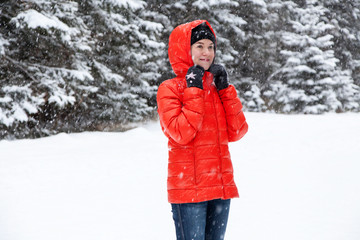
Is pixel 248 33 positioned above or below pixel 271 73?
above

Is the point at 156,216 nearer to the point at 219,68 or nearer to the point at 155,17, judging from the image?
the point at 219,68

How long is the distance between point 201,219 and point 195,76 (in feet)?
3.13

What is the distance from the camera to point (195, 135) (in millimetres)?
2291

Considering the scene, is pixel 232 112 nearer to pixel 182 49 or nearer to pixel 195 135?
pixel 195 135

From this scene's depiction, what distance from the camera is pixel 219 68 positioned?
240cm

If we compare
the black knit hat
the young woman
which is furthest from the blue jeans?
the black knit hat

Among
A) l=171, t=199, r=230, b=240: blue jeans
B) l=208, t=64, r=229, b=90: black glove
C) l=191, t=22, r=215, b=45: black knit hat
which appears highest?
l=191, t=22, r=215, b=45: black knit hat

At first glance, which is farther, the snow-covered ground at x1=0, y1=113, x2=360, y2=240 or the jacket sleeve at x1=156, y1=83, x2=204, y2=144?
the snow-covered ground at x1=0, y1=113, x2=360, y2=240

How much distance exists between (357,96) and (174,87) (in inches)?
913

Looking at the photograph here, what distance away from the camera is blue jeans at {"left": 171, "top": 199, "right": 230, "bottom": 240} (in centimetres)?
226

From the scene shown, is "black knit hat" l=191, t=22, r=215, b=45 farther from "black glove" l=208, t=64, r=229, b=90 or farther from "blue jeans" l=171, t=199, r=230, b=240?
"blue jeans" l=171, t=199, r=230, b=240

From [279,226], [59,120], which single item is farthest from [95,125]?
[279,226]

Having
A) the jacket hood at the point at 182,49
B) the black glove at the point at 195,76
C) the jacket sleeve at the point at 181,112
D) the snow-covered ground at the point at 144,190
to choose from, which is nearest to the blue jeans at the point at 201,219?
the jacket sleeve at the point at 181,112

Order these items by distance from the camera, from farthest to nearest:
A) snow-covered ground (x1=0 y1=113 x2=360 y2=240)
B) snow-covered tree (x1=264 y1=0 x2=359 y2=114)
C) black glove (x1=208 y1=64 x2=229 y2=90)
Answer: snow-covered tree (x1=264 y1=0 x2=359 y2=114), snow-covered ground (x1=0 y1=113 x2=360 y2=240), black glove (x1=208 y1=64 x2=229 y2=90)
